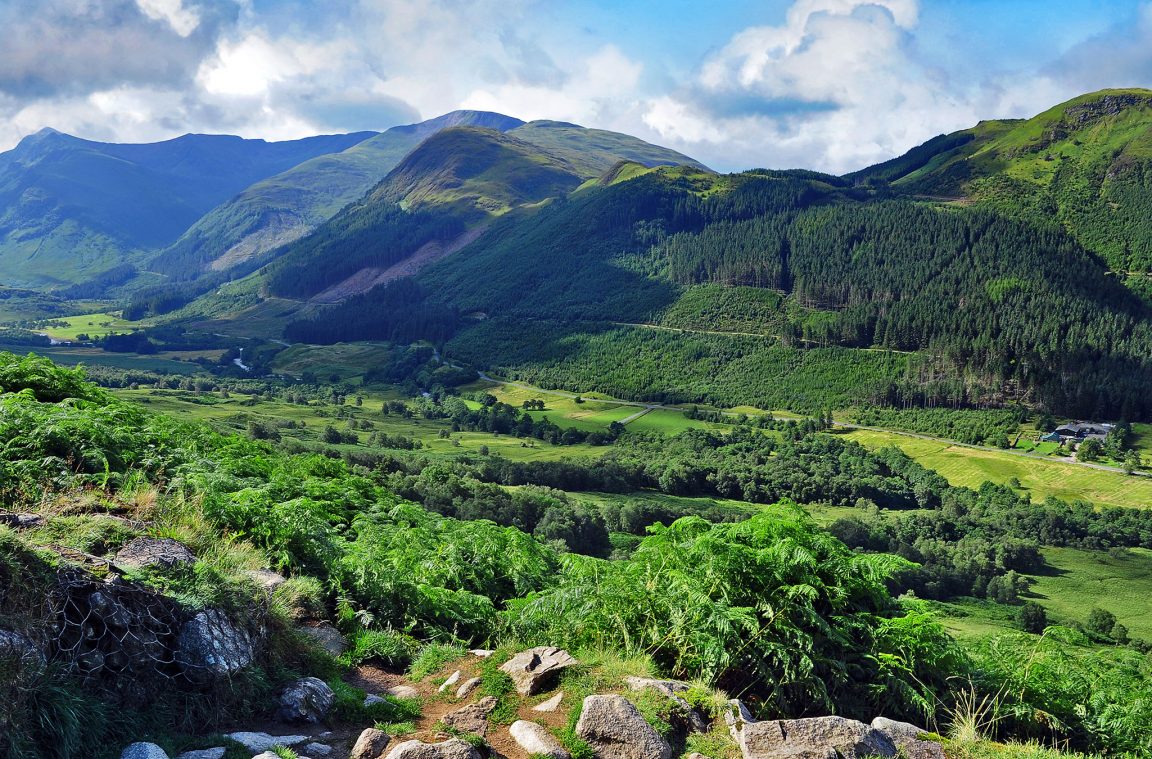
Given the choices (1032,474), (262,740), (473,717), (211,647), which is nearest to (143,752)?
(262,740)

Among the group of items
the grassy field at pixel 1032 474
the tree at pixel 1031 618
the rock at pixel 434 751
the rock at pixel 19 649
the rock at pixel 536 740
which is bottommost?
the tree at pixel 1031 618

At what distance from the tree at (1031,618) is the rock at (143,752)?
2483 inches

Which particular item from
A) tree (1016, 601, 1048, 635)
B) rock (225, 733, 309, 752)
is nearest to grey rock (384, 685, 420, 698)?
rock (225, 733, 309, 752)

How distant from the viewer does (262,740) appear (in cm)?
754

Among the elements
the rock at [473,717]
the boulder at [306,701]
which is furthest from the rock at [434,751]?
the boulder at [306,701]

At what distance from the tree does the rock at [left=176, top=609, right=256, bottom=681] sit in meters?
61.9

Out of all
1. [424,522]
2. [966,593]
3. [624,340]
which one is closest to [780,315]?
[624,340]

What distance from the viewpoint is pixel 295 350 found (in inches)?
7815

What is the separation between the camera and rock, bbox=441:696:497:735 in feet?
27.1

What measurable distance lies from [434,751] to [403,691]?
8.50 ft

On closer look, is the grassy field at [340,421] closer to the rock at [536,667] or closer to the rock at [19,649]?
the rock at [536,667]

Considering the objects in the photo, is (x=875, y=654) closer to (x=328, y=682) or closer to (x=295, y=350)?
(x=328, y=682)

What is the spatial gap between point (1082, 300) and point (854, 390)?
6734 cm

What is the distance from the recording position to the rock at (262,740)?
739cm
